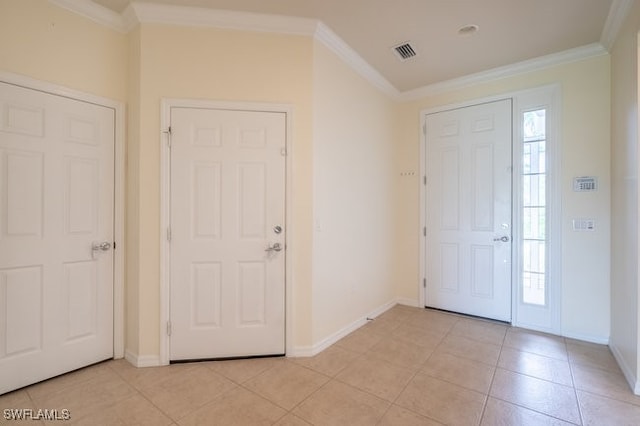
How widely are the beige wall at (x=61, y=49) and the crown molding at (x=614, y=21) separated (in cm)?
390

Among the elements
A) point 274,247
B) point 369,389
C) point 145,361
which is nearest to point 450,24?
point 274,247

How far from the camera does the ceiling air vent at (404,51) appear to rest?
277cm

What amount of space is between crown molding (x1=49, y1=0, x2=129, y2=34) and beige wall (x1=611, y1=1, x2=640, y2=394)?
386cm

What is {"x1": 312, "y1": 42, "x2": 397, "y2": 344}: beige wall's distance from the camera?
8.57 feet

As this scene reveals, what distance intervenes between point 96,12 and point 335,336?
343 cm

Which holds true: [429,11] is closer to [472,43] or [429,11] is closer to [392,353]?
[472,43]

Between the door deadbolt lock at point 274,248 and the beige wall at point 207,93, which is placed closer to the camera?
the beige wall at point 207,93

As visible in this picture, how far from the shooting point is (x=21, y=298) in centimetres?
198

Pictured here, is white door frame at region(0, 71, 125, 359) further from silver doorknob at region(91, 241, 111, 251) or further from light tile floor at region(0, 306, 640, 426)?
light tile floor at region(0, 306, 640, 426)

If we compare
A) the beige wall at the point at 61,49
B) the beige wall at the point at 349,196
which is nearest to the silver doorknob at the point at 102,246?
the beige wall at the point at 61,49

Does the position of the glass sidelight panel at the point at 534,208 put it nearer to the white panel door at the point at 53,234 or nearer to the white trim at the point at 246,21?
the white trim at the point at 246,21

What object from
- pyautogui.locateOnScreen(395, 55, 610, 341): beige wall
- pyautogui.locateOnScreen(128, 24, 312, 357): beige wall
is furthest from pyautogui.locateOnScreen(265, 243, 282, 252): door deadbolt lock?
pyautogui.locateOnScreen(395, 55, 610, 341): beige wall

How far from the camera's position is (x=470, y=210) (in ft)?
11.0

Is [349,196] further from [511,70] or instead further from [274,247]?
[511,70]
